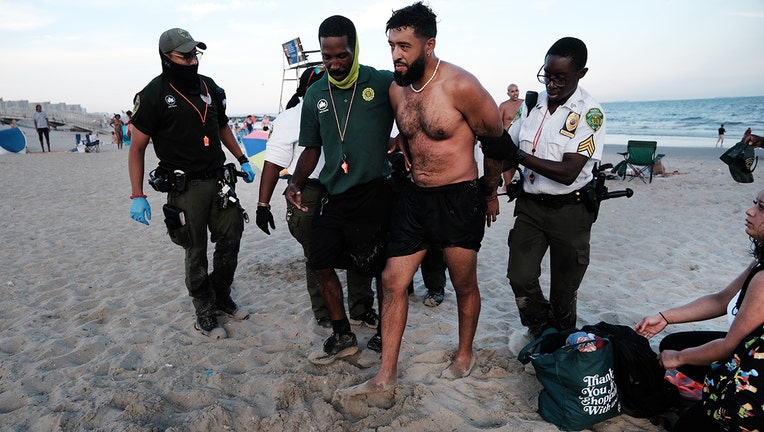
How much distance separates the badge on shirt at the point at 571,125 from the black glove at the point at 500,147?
0.53 meters

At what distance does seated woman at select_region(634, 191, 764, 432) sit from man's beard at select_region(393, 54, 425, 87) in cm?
171

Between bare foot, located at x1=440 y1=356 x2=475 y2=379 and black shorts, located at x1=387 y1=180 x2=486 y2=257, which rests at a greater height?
black shorts, located at x1=387 y1=180 x2=486 y2=257

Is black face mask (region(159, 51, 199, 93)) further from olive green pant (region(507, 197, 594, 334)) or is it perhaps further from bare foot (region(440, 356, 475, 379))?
bare foot (region(440, 356, 475, 379))

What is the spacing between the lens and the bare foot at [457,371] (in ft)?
9.64

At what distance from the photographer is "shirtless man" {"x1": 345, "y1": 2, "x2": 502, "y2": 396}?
2529 millimetres

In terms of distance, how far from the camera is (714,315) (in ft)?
8.36

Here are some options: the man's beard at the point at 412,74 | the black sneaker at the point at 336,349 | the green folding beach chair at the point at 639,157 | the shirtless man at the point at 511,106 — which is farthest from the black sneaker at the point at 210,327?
the green folding beach chair at the point at 639,157

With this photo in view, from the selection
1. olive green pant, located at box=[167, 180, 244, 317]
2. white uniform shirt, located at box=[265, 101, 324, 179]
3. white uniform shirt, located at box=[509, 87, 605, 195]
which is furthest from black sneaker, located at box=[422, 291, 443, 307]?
olive green pant, located at box=[167, 180, 244, 317]

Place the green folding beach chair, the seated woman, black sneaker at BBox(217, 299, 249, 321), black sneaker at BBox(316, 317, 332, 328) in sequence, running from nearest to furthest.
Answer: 1. the seated woman
2. black sneaker at BBox(316, 317, 332, 328)
3. black sneaker at BBox(217, 299, 249, 321)
4. the green folding beach chair

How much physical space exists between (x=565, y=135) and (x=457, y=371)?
5.67ft

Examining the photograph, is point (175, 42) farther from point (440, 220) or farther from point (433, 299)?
point (433, 299)

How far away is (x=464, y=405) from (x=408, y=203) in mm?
1264

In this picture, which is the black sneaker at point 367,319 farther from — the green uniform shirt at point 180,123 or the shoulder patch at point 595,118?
the shoulder patch at point 595,118

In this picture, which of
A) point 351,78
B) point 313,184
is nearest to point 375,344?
point 313,184
